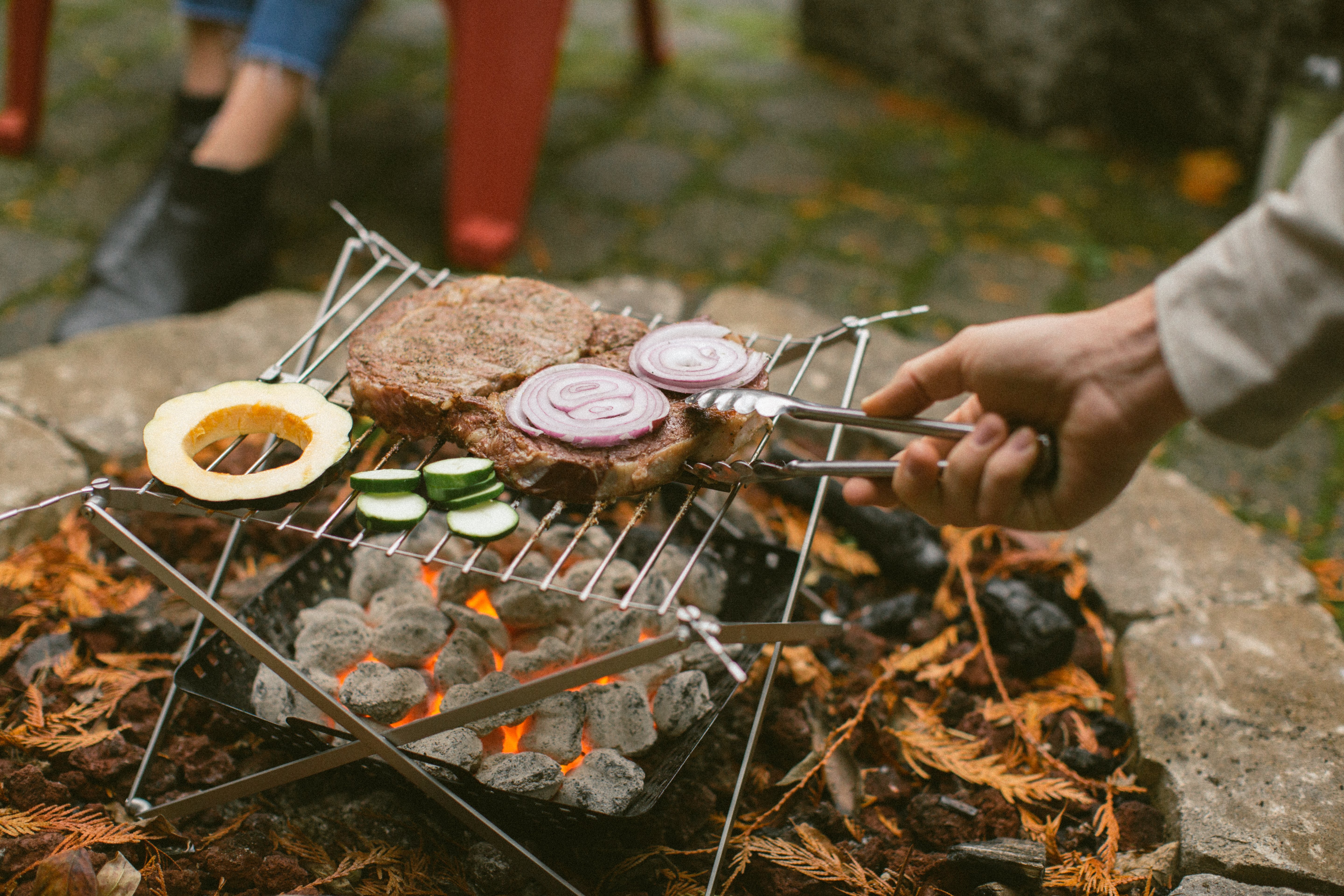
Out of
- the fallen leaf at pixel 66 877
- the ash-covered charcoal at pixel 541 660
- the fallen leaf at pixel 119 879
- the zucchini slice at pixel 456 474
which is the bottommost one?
the fallen leaf at pixel 119 879

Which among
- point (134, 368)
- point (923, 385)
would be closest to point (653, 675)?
point (923, 385)

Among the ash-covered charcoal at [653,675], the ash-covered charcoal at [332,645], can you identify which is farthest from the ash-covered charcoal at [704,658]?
the ash-covered charcoal at [332,645]

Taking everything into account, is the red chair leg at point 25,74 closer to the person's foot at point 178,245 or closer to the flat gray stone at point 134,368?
the person's foot at point 178,245

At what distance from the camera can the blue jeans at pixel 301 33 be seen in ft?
12.1

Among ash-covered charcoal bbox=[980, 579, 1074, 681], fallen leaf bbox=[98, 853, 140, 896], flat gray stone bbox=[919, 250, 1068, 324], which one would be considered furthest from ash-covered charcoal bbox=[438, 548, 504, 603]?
flat gray stone bbox=[919, 250, 1068, 324]

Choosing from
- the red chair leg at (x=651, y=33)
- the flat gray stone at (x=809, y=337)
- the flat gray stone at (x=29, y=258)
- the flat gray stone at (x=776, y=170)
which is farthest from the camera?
the red chair leg at (x=651, y=33)

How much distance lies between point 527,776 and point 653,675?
0.39 meters

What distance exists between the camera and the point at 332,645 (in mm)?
2123

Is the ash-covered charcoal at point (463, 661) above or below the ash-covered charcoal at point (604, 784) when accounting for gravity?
above

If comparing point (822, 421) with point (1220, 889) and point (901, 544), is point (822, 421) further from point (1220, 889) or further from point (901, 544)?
point (1220, 889)

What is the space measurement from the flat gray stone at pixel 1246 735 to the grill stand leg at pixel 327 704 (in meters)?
1.33

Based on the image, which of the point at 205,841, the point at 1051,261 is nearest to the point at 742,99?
the point at 1051,261

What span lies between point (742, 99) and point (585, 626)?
468 centimetres

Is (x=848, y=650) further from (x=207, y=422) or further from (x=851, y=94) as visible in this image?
(x=851, y=94)
